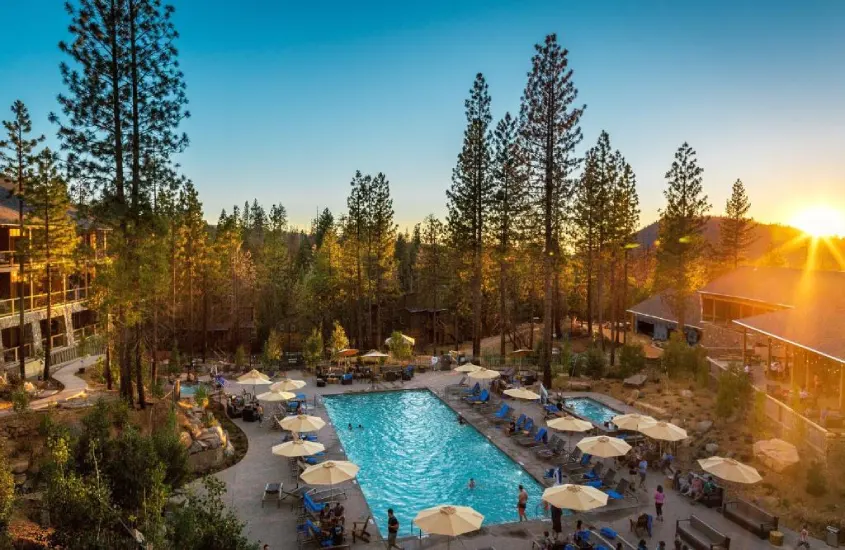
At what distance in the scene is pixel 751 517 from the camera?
1380 centimetres

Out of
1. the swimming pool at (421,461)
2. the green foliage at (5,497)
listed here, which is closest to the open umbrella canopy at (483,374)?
the swimming pool at (421,461)

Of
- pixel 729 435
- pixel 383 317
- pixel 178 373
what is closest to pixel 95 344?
pixel 178 373

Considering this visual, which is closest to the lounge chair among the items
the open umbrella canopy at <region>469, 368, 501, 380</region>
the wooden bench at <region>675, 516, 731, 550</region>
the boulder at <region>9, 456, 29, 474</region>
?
the open umbrella canopy at <region>469, 368, 501, 380</region>

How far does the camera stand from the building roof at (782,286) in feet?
86.0

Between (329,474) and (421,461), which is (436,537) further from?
(421,461)

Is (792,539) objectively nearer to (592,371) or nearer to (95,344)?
(592,371)

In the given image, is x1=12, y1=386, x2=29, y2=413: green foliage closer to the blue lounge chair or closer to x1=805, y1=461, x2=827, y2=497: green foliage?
the blue lounge chair

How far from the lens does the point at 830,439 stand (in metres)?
15.7

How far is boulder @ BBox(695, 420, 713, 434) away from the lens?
65.6 feet

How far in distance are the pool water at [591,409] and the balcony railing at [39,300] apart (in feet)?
74.7

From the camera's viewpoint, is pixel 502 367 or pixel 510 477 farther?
pixel 502 367

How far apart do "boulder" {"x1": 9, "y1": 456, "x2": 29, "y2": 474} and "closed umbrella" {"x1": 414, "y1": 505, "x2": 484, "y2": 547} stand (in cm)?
1080

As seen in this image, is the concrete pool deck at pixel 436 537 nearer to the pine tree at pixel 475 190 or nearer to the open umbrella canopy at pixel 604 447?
the open umbrella canopy at pixel 604 447

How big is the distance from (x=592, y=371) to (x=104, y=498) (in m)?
26.6
